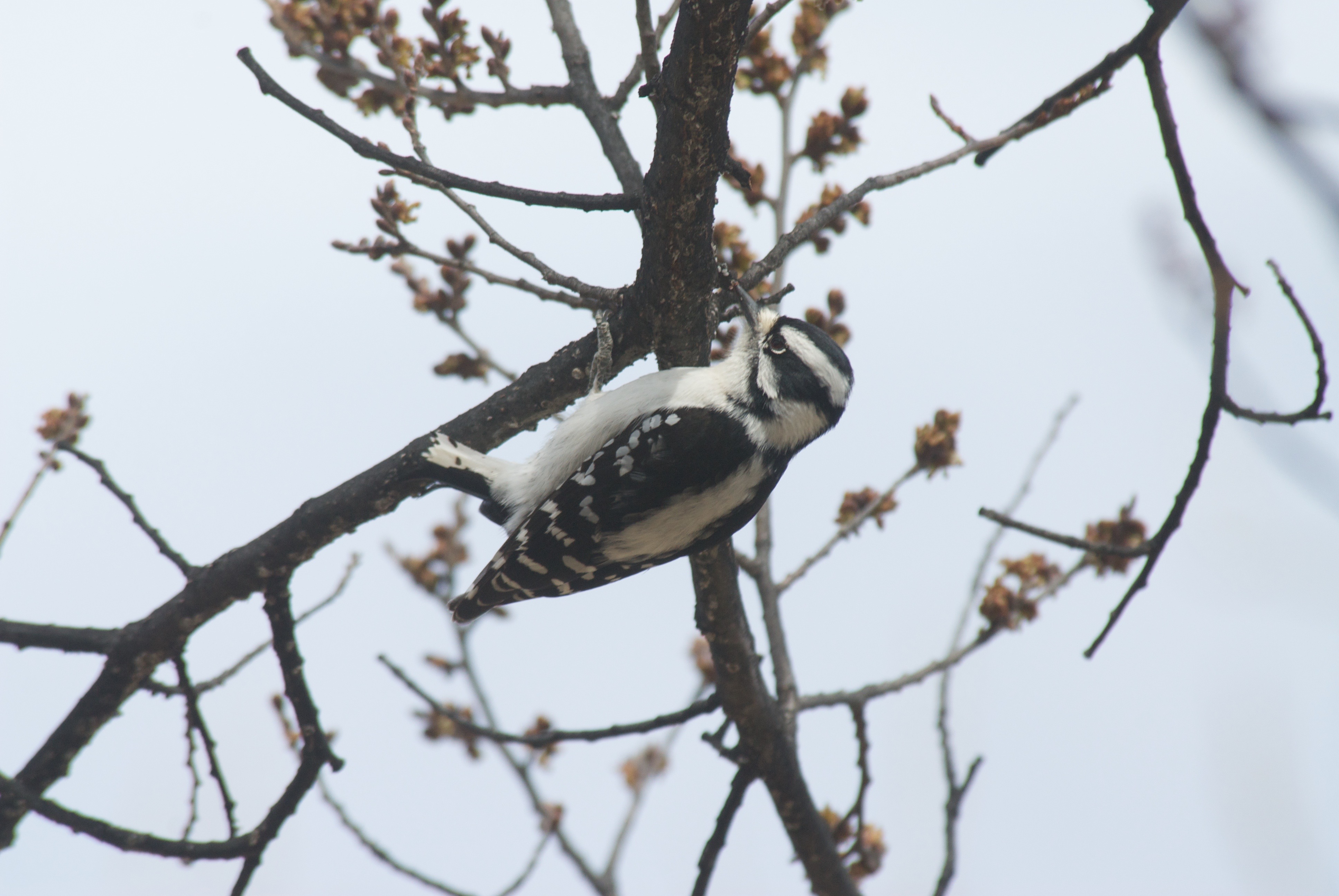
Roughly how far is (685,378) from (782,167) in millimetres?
1236

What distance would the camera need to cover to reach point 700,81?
2.62m

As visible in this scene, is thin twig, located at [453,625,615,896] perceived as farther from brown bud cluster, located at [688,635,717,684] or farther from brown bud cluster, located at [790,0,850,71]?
brown bud cluster, located at [790,0,850,71]

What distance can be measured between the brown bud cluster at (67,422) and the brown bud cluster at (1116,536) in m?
4.70

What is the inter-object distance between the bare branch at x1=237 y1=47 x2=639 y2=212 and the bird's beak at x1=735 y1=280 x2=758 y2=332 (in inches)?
46.4

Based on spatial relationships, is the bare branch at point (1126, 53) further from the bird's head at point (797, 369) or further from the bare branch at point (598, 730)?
the bare branch at point (598, 730)

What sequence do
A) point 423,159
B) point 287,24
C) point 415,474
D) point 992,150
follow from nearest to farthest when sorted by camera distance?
1. point 992,150
2. point 423,159
3. point 415,474
4. point 287,24

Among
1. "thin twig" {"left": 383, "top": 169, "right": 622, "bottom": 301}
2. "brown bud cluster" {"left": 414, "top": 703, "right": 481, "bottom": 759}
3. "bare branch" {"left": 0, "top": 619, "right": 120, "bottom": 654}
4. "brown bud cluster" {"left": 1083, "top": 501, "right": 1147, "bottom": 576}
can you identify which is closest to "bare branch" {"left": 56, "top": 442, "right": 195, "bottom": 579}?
"bare branch" {"left": 0, "top": 619, "right": 120, "bottom": 654}

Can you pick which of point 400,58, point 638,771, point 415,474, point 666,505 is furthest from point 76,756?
point 638,771

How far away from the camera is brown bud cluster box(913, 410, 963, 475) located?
4.49 metres

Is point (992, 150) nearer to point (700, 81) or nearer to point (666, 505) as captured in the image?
point (700, 81)

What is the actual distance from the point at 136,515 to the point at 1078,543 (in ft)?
10.9

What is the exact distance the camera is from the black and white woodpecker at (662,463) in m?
3.93

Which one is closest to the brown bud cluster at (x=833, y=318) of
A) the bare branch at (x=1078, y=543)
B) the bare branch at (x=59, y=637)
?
the bare branch at (x=1078, y=543)

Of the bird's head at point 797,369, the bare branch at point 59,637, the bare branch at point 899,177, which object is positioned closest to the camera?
the bare branch at point 899,177
